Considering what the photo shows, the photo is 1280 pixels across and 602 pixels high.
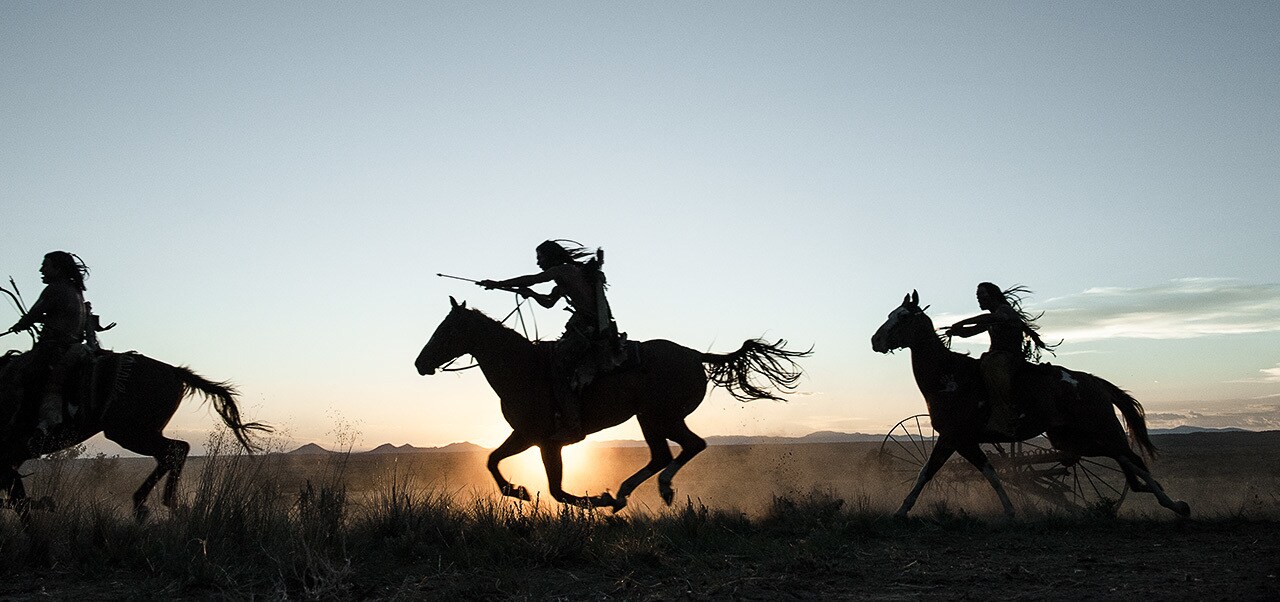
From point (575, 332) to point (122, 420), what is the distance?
5094mm

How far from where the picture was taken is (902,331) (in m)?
11.7

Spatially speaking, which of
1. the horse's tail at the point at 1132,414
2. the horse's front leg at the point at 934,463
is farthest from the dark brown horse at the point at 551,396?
the horse's tail at the point at 1132,414

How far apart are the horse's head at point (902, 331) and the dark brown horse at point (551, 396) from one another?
8.47 ft

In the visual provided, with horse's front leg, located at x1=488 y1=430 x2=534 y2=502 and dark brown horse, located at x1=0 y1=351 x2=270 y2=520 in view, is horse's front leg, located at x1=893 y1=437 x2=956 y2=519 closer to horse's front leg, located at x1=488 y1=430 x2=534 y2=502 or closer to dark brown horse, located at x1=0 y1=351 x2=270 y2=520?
horse's front leg, located at x1=488 y1=430 x2=534 y2=502

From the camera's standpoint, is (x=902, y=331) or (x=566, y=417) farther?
(x=902, y=331)

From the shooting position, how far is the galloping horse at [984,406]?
1112 cm

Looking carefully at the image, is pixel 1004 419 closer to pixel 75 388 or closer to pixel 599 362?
pixel 599 362

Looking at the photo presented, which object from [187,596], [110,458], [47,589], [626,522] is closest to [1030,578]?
[626,522]

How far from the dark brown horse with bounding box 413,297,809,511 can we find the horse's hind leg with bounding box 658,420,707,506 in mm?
11

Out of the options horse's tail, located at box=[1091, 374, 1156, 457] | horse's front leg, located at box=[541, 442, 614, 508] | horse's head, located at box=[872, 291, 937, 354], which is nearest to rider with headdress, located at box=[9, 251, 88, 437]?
horse's front leg, located at box=[541, 442, 614, 508]

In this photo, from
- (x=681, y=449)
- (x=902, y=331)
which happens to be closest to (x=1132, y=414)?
(x=902, y=331)

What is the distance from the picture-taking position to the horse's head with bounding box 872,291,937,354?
11680 mm

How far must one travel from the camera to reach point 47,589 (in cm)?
632

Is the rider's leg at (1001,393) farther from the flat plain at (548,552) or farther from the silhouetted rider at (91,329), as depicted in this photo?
Result: the silhouetted rider at (91,329)
